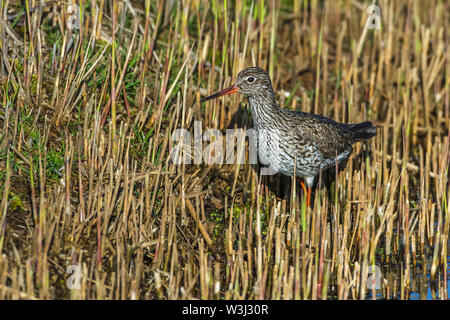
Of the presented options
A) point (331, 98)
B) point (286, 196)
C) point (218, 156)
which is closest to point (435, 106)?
point (331, 98)

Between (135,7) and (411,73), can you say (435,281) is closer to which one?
(411,73)

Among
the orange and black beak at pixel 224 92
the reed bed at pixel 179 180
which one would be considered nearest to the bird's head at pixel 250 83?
the orange and black beak at pixel 224 92

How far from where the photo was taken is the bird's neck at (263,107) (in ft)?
26.0

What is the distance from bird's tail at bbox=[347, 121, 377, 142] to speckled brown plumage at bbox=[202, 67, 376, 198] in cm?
63

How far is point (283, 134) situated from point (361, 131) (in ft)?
5.01

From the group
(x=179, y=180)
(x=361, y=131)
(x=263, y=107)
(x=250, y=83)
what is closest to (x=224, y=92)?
(x=250, y=83)

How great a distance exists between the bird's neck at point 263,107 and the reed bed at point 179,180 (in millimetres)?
650

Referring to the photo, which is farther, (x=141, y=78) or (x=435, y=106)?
(x=435, y=106)

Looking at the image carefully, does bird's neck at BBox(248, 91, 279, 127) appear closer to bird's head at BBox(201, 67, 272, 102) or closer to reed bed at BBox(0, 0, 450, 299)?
bird's head at BBox(201, 67, 272, 102)

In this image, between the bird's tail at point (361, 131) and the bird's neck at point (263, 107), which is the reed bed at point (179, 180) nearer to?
the bird's tail at point (361, 131)

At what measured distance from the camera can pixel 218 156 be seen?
8375 mm

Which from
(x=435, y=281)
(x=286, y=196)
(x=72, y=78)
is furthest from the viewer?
(x=286, y=196)

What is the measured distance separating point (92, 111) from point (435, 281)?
4.38 metres

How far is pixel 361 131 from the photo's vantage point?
29.1 ft
